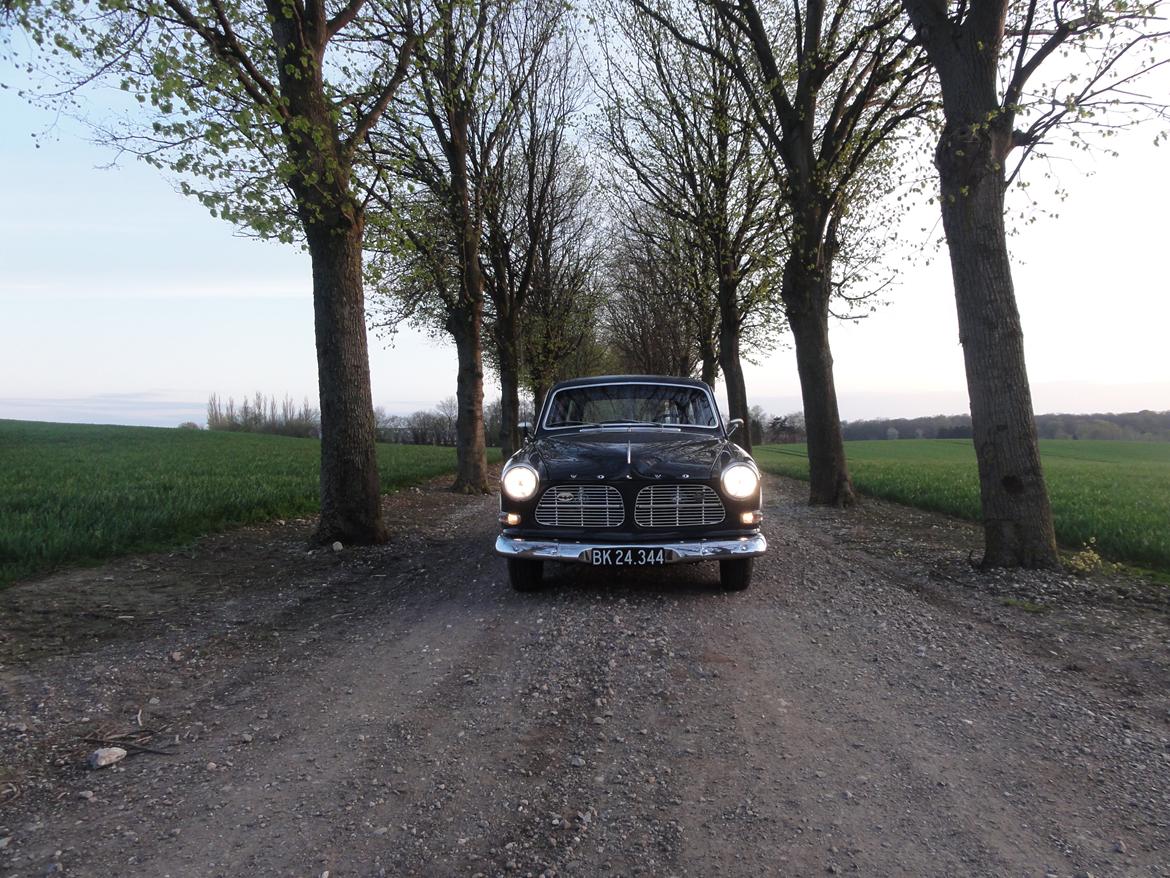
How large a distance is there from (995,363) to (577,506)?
4.02 meters

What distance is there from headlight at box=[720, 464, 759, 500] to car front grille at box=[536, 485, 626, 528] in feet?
2.64

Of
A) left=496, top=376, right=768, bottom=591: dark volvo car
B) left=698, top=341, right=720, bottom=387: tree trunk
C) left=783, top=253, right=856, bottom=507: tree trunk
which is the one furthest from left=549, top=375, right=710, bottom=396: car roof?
left=698, top=341, right=720, bottom=387: tree trunk

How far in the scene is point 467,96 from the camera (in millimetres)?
11891

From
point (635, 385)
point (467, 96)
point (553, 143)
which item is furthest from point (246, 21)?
point (553, 143)

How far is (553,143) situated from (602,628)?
16.2m

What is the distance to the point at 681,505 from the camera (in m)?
5.50

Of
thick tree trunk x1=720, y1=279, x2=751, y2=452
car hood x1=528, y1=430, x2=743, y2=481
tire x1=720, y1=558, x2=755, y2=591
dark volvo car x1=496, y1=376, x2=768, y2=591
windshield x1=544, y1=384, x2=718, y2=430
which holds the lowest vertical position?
tire x1=720, y1=558, x2=755, y2=591

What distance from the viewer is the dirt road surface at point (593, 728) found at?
7.77 feet

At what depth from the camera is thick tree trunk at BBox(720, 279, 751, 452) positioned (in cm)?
1706

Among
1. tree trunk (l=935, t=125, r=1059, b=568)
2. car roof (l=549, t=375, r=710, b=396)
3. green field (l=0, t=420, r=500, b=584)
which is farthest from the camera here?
car roof (l=549, t=375, r=710, b=396)

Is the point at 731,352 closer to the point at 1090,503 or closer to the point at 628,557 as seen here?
the point at 1090,503

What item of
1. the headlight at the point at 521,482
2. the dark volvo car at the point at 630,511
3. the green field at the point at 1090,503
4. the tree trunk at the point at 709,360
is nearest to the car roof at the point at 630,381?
the dark volvo car at the point at 630,511

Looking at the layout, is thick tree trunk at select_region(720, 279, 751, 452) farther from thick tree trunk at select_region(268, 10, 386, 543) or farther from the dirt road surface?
the dirt road surface

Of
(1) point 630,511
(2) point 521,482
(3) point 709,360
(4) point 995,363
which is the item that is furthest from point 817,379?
(3) point 709,360
